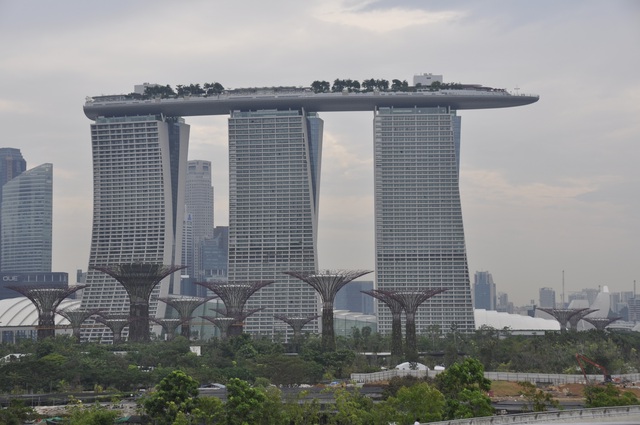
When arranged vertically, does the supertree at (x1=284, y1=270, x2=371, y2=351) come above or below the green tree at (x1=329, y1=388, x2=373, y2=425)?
above

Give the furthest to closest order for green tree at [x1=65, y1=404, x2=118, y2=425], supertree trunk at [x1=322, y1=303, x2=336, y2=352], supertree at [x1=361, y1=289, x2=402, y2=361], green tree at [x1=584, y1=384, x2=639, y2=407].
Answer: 1. supertree trunk at [x1=322, y1=303, x2=336, y2=352]
2. supertree at [x1=361, y1=289, x2=402, y2=361]
3. green tree at [x1=584, y1=384, x2=639, y2=407]
4. green tree at [x1=65, y1=404, x2=118, y2=425]

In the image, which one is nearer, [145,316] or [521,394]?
[521,394]

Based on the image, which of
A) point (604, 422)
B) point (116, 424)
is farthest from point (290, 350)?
point (604, 422)

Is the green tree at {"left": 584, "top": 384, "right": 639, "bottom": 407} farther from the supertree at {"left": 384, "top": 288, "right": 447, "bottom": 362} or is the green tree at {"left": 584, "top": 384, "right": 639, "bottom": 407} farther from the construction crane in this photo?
the supertree at {"left": 384, "top": 288, "right": 447, "bottom": 362}

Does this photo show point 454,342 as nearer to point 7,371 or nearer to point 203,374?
point 203,374

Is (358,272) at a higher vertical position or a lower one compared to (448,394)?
higher

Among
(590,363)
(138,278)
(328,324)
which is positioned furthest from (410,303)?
(138,278)

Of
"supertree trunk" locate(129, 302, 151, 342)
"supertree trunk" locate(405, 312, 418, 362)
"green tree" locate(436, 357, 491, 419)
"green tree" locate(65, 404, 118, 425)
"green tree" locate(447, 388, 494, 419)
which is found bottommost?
"green tree" locate(65, 404, 118, 425)

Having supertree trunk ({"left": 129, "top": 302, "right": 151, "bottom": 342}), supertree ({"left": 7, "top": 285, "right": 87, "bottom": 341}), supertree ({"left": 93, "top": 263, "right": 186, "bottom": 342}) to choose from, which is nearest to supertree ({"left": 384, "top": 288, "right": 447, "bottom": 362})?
supertree ({"left": 93, "top": 263, "right": 186, "bottom": 342})
